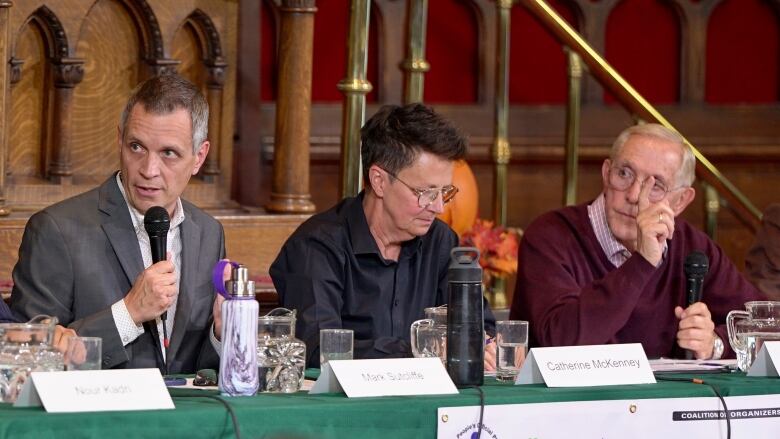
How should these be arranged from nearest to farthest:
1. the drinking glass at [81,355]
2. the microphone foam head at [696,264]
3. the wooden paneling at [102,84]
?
the drinking glass at [81,355]
the microphone foam head at [696,264]
the wooden paneling at [102,84]

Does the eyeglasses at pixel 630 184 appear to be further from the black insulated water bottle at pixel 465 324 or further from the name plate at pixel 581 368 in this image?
the black insulated water bottle at pixel 465 324

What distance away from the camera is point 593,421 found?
8.96 ft

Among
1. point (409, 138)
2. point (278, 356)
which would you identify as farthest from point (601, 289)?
point (278, 356)

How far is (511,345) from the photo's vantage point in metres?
2.97

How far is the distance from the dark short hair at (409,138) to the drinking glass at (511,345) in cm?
73

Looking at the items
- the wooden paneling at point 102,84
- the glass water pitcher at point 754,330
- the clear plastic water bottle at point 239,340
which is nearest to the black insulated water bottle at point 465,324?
the clear plastic water bottle at point 239,340

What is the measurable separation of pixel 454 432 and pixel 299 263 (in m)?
1.02

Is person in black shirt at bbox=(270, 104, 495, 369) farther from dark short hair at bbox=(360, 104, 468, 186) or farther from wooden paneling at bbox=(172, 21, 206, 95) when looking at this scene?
wooden paneling at bbox=(172, 21, 206, 95)

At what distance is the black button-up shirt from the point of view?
3443mm

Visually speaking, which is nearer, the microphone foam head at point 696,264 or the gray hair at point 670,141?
the microphone foam head at point 696,264

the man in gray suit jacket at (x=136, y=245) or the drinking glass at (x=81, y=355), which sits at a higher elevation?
the man in gray suit jacket at (x=136, y=245)

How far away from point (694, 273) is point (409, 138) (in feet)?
2.55

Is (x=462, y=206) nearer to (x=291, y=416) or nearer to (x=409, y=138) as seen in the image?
(x=409, y=138)

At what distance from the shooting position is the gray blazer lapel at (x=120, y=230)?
3.30 metres
